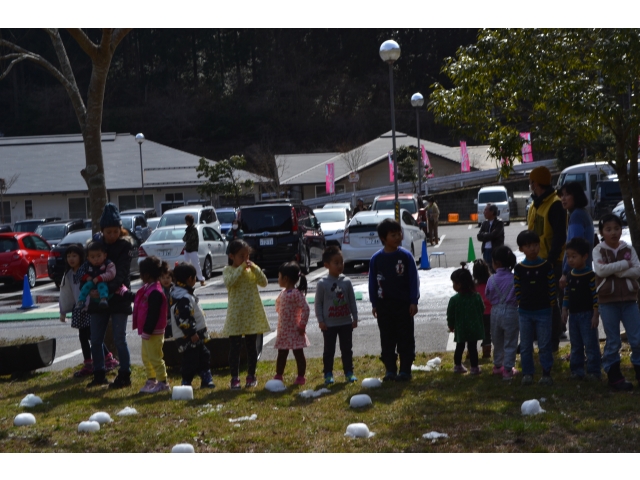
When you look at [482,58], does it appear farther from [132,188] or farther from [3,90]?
[3,90]

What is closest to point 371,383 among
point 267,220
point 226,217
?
point 267,220

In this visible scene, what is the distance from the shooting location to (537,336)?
7.39 meters

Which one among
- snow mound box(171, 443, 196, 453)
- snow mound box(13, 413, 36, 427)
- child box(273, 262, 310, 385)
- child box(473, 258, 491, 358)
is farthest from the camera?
child box(473, 258, 491, 358)

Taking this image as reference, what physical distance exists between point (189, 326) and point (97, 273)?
108 cm

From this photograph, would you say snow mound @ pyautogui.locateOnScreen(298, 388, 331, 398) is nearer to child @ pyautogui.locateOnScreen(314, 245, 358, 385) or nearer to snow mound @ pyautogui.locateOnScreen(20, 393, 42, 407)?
child @ pyautogui.locateOnScreen(314, 245, 358, 385)

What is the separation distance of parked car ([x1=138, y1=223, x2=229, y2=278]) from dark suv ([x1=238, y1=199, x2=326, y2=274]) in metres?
1.14

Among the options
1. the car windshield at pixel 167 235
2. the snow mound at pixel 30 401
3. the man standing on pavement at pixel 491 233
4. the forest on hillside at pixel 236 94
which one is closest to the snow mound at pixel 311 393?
the snow mound at pixel 30 401

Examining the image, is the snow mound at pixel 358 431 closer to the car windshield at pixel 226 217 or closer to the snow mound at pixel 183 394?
the snow mound at pixel 183 394

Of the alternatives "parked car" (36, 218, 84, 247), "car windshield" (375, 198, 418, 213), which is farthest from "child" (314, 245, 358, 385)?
"car windshield" (375, 198, 418, 213)

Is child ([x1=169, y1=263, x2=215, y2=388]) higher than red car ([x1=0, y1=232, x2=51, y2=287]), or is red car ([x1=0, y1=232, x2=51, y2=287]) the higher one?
red car ([x1=0, y1=232, x2=51, y2=287])

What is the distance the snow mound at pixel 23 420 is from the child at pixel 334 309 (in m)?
2.63

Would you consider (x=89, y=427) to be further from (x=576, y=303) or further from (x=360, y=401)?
(x=576, y=303)

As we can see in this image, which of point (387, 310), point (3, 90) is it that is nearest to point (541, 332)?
point (387, 310)

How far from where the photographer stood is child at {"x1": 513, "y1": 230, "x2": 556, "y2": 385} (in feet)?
23.9
